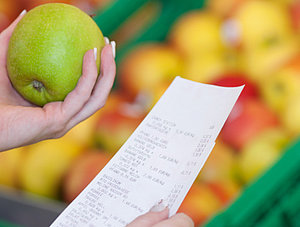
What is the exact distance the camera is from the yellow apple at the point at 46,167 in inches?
60.6

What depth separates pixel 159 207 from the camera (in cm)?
67

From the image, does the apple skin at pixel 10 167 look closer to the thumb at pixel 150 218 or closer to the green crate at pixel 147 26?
the green crate at pixel 147 26

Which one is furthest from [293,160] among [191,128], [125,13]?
[125,13]

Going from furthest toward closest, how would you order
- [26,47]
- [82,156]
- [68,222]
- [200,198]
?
[82,156] → [200,198] → [26,47] → [68,222]

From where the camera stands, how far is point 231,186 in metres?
1.45

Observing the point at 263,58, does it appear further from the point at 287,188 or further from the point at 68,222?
the point at 68,222

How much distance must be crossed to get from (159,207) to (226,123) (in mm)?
944

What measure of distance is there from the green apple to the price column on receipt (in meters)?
0.17

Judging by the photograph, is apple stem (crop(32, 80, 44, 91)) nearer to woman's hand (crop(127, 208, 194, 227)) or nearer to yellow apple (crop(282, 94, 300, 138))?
woman's hand (crop(127, 208, 194, 227))

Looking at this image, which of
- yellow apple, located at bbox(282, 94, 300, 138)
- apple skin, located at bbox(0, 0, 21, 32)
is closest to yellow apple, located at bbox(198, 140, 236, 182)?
yellow apple, located at bbox(282, 94, 300, 138)

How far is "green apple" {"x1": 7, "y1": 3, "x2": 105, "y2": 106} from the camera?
0.81 meters

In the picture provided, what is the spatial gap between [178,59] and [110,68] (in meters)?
1.08

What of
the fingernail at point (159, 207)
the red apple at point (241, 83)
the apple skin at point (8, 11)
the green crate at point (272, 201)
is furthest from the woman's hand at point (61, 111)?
the apple skin at point (8, 11)

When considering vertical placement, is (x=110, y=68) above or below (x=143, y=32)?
above
